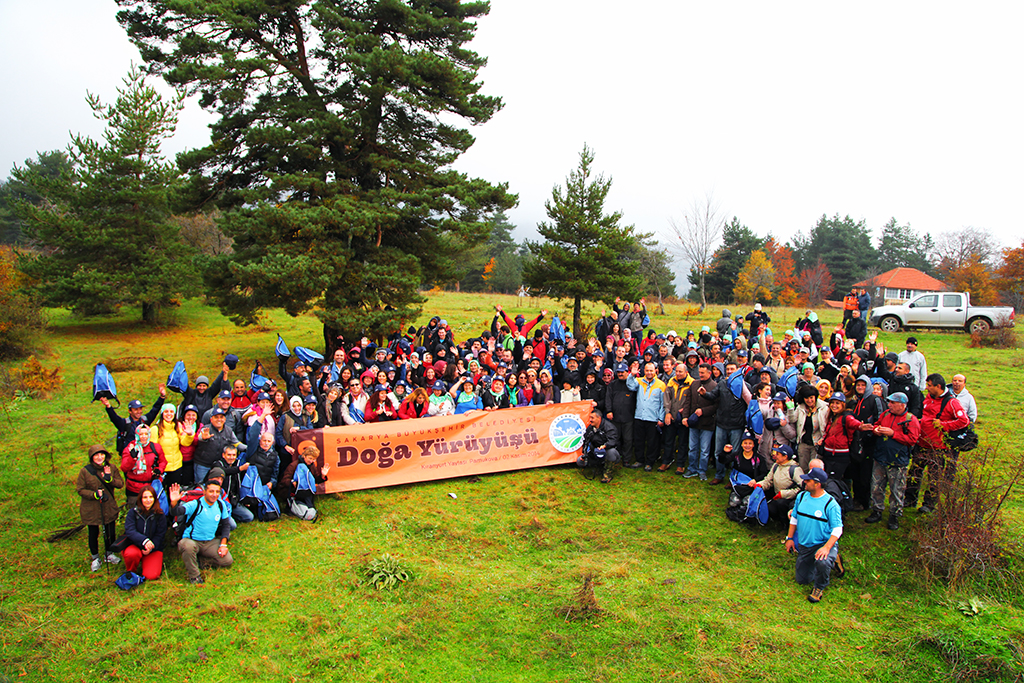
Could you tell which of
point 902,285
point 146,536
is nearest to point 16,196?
point 146,536

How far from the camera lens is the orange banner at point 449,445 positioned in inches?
361

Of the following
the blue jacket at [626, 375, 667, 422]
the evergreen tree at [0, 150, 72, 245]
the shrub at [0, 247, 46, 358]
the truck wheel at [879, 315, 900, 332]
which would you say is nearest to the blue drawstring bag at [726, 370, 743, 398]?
the blue jacket at [626, 375, 667, 422]

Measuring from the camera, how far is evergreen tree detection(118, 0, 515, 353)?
13.2 metres

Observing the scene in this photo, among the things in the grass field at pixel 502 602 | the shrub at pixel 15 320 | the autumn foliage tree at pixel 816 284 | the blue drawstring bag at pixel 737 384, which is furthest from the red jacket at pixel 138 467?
the autumn foliage tree at pixel 816 284

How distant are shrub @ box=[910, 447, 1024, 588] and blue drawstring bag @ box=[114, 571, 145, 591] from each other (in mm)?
9220

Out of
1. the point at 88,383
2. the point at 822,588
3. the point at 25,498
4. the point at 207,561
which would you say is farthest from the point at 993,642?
the point at 88,383

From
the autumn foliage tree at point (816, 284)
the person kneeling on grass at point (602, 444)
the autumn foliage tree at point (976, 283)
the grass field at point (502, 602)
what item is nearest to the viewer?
the grass field at point (502, 602)

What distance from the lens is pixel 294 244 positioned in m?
13.4

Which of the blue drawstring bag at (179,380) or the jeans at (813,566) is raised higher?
the blue drawstring bag at (179,380)

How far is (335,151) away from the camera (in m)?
15.3

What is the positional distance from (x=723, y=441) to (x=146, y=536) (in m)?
8.55

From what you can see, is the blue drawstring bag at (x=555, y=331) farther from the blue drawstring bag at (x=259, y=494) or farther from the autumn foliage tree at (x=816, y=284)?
the autumn foliage tree at (x=816, y=284)

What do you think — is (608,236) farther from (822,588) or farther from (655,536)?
(822,588)

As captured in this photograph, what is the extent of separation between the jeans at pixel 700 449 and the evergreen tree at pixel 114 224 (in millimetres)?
19571
